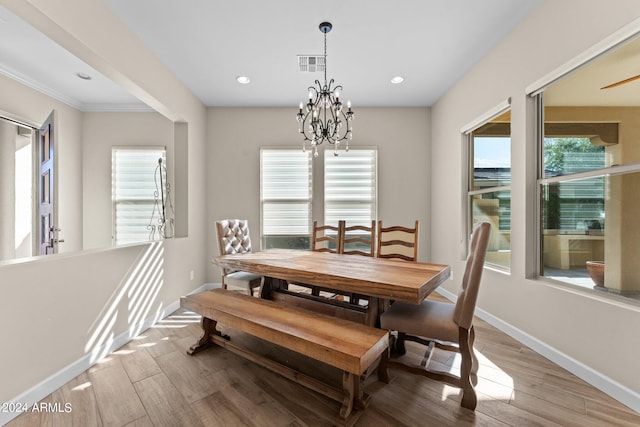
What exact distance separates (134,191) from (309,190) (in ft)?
8.79

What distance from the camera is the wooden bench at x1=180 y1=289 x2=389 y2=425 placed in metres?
1.33

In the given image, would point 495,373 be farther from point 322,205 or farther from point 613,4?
point 322,205

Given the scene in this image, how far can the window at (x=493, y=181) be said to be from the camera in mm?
2695

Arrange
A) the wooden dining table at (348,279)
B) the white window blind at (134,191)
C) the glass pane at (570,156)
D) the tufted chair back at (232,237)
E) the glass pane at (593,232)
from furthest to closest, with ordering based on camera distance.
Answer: the white window blind at (134,191) → the tufted chair back at (232,237) → the glass pane at (570,156) → the glass pane at (593,232) → the wooden dining table at (348,279)

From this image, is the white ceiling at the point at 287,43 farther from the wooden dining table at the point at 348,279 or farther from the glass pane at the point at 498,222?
the wooden dining table at the point at 348,279

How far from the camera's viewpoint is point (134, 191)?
158 inches

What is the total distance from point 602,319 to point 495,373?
0.76 m

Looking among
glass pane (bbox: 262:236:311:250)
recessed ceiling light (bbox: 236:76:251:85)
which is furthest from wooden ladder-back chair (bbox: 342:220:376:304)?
recessed ceiling light (bbox: 236:76:251:85)

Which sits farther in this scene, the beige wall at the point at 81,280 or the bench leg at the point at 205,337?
the bench leg at the point at 205,337

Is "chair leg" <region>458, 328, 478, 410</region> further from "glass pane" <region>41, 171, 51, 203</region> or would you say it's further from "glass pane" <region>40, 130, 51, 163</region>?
"glass pane" <region>40, 130, 51, 163</region>

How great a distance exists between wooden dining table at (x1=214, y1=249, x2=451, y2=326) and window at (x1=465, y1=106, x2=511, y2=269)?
1135 millimetres

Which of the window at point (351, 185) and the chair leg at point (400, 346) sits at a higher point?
the window at point (351, 185)

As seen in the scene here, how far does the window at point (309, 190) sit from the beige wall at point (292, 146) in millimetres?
110

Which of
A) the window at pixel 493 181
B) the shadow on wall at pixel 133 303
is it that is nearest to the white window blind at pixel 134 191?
the shadow on wall at pixel 133 303
